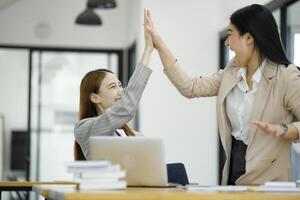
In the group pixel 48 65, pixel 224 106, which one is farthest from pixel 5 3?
pixel 224 106

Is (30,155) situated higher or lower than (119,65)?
lower

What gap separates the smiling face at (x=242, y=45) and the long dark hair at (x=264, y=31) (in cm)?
4

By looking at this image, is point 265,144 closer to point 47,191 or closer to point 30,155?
point 47,191

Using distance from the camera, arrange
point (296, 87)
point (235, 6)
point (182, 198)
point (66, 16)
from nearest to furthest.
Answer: point (182, 198) < point (296, 87) < point (235, 6) < point (66, 16)

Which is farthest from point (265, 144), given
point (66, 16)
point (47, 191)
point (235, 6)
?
point (66, 16)

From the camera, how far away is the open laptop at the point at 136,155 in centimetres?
295

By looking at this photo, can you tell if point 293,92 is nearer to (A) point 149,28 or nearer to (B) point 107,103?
(A) point 149,28

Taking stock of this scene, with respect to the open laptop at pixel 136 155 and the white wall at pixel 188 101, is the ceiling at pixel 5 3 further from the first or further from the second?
the open laptop at pixel 136 155

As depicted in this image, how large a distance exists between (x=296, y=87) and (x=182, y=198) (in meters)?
1.13

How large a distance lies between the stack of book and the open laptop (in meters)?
0.19

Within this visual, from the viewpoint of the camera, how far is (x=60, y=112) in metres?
11.2

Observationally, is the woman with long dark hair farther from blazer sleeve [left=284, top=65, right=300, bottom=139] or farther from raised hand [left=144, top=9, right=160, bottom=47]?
raised hand [left=144, top=9, right=160, bottom=47]

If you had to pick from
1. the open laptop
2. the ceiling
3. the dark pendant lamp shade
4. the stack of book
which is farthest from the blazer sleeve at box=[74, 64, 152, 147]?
the ceiling

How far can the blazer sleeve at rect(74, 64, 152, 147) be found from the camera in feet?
11.5
